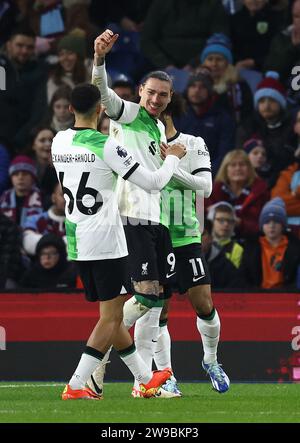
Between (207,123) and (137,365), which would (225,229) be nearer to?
(207,123)

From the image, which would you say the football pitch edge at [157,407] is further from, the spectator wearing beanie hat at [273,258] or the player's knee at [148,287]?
the spectator wearing beanie hat at [273,258]

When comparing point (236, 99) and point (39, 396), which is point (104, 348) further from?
point (236, 99)

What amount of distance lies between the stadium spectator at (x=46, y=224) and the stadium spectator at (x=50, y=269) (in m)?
0.34

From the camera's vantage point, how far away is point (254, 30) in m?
16.1

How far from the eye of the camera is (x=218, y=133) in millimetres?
15031

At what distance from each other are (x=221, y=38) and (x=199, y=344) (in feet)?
14.2


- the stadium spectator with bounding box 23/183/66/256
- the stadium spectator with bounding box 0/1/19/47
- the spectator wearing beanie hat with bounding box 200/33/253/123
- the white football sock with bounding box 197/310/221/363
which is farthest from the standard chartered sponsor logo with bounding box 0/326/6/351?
the stadium spectator with bounding box 0/1/19/47

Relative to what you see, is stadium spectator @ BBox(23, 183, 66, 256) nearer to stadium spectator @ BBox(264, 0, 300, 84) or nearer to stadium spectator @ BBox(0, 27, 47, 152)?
stadium spectator @ BBox(0, 27, 47, 152)

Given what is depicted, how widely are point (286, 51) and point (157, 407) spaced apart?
7.25 metres

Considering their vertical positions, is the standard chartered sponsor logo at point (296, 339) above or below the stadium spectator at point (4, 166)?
below

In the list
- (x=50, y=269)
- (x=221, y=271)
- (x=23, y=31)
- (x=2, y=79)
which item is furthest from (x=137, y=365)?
(x=23, y=31)

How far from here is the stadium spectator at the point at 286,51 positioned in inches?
617

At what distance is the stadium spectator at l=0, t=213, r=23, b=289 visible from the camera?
46.4 feet
